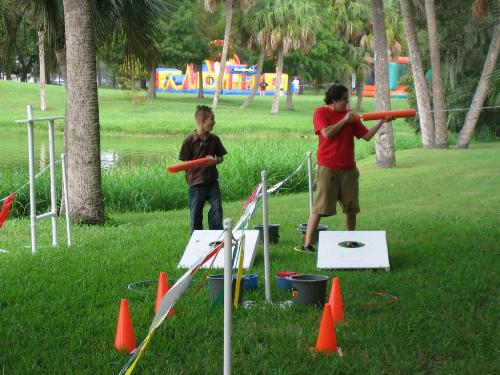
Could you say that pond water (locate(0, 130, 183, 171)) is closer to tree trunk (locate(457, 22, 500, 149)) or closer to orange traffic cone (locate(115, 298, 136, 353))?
tree trunk (locate(457, 22, 500, 149))

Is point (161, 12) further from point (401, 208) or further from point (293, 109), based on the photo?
point (293, 109)

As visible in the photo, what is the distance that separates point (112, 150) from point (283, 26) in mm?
22948

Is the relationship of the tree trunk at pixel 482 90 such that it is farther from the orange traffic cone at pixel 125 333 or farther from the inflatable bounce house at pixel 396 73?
the inflatable bounce house at pixel 396 73

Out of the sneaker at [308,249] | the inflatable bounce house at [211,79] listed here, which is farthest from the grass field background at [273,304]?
the inflatable bounce house at [211,79]

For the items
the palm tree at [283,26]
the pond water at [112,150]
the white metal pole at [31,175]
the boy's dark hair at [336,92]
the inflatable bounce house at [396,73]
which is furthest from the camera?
the inflatable bounce house at [396,73]

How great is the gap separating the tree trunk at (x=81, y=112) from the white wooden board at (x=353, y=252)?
189 inches

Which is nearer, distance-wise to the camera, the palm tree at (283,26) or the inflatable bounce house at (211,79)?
the palm tree at (283,26)

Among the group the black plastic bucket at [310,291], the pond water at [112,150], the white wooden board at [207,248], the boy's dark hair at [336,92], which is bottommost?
the pond water at [112,150]

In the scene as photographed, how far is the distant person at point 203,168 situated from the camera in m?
8.86

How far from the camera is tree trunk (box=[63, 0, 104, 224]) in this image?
11.6 m

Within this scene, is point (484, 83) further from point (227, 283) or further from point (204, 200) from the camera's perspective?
point (227, 283)

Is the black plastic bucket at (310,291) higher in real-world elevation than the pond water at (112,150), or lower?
higher

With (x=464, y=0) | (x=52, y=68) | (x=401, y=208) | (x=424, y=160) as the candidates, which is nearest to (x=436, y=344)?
(x=401, y=208)

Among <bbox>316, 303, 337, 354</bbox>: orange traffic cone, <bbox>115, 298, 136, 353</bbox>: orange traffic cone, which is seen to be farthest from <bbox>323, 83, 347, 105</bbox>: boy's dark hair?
<bbox>115, 298, 136, 353</bbox>: orange traffic cone
